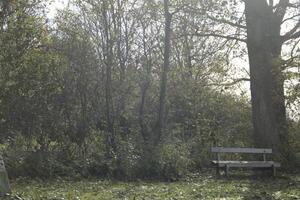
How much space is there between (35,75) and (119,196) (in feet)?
34.0

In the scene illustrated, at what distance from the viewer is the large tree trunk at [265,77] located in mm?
20172

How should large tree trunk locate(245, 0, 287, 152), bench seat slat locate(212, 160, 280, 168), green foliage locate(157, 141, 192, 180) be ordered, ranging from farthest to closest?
large tree trunk locate(245, 0, 287, 152)
bench seat slat locate(212, 160, 280, 168)
green foliage locate(157, 141, 192, 180)

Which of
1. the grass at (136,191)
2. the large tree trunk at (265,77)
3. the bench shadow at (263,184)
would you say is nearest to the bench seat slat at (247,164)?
the bench shadow at (263,184)

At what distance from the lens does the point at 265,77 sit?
66.6 feet

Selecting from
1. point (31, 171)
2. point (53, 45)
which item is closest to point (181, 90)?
point (53, 45)

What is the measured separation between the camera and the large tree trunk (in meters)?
20.2

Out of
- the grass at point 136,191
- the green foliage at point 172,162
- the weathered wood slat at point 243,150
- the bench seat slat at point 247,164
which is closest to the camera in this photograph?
the grass at point 136,191

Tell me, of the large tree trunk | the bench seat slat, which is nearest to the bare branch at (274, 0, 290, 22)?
the large tree trunk

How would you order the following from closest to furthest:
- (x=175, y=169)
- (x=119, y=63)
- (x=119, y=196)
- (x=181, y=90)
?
(x=119, y=196) → (x=175, y=169) → (x=119, y=63) → (x=181, y=90)

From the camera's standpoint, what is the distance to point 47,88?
2044 cm

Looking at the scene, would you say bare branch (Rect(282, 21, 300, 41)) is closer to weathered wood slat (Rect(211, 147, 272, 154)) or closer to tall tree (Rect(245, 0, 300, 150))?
tall tree (Rect(245, 0, 300, 150))

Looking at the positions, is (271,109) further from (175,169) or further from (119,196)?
(119,196)

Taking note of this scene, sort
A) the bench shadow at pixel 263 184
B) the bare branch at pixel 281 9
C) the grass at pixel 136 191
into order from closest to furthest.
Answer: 1. the grass at pixel 136 191
2. the bench shadow at pixel 263 184
3. the bare branch at pixel 281 9

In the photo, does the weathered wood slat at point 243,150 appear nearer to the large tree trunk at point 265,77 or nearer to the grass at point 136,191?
the large tree trunk at point 265,77
